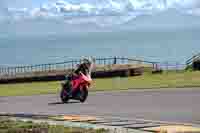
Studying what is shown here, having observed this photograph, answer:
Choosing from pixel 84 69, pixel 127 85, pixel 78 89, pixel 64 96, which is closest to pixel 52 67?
pixel 127 85

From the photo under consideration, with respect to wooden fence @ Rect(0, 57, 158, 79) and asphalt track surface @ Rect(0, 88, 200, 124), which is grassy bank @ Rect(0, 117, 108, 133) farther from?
wooden fence @ Rect(0, 57, 158, 79)

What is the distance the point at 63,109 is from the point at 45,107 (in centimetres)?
143

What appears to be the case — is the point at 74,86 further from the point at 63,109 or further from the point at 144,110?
the point at 144,110

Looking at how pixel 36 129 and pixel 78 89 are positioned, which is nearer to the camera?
pixel 36 129

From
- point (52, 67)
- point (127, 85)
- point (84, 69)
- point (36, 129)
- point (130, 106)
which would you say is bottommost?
point (36, 129)

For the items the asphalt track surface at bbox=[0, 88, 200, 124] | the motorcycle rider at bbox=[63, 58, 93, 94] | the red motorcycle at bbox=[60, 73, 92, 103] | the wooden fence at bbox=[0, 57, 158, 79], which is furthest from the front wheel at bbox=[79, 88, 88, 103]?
the wooden fence at bbox=[0, 57, 158, 79]

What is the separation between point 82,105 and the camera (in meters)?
23.6

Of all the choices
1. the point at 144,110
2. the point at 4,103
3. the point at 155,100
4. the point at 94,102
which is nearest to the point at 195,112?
the point at 144,110

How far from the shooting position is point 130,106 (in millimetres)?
21812

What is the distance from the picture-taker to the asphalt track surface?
18.4m

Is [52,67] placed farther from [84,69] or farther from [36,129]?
[36,129]

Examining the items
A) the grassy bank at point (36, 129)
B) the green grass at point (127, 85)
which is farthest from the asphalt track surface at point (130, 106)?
the green grass at point (127, 85)

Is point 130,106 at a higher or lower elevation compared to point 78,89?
lower

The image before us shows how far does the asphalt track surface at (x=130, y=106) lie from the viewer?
18438 millimetres
